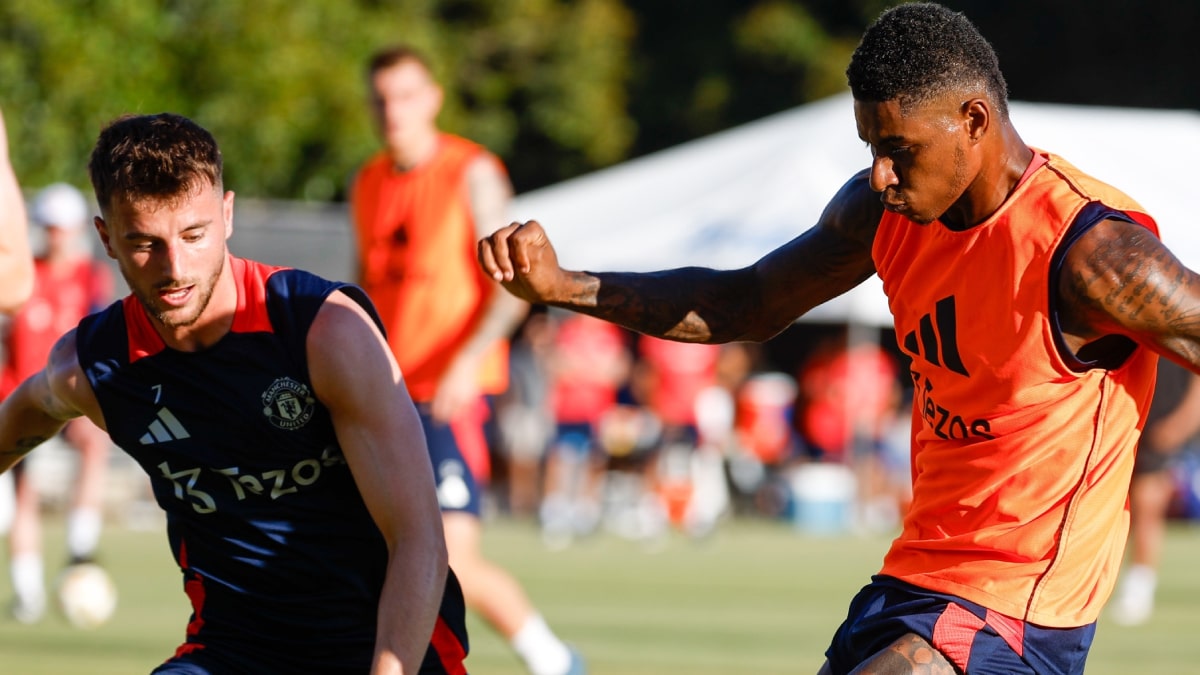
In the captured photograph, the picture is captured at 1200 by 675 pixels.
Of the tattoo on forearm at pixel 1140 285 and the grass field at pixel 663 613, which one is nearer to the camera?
the tattoo on forearm at pixel 1140 285

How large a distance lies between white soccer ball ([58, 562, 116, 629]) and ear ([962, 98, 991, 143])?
652 cm

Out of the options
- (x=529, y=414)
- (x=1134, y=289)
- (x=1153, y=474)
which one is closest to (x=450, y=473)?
(x=1134, y=289)

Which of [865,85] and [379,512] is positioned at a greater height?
[865,85]

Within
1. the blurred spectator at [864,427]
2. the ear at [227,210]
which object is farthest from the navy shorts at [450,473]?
the blurred spectator at [864,427]

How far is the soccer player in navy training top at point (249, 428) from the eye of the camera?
13.5 ft

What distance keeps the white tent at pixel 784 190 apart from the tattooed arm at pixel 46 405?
14.0 metres

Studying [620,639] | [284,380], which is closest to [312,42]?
[620,639]

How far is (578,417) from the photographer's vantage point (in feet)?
68.6

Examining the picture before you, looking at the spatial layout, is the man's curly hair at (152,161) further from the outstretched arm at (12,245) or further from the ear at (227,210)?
the outstretched arm at (12,245)

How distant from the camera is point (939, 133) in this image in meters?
3.96

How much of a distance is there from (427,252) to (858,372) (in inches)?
580

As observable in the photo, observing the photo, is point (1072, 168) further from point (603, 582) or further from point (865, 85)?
point (603, 582)

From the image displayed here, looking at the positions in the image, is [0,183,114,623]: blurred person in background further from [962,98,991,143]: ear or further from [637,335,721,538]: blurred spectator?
[637,335,721,538]: blurred spectator

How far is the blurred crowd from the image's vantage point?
20.7 metres
